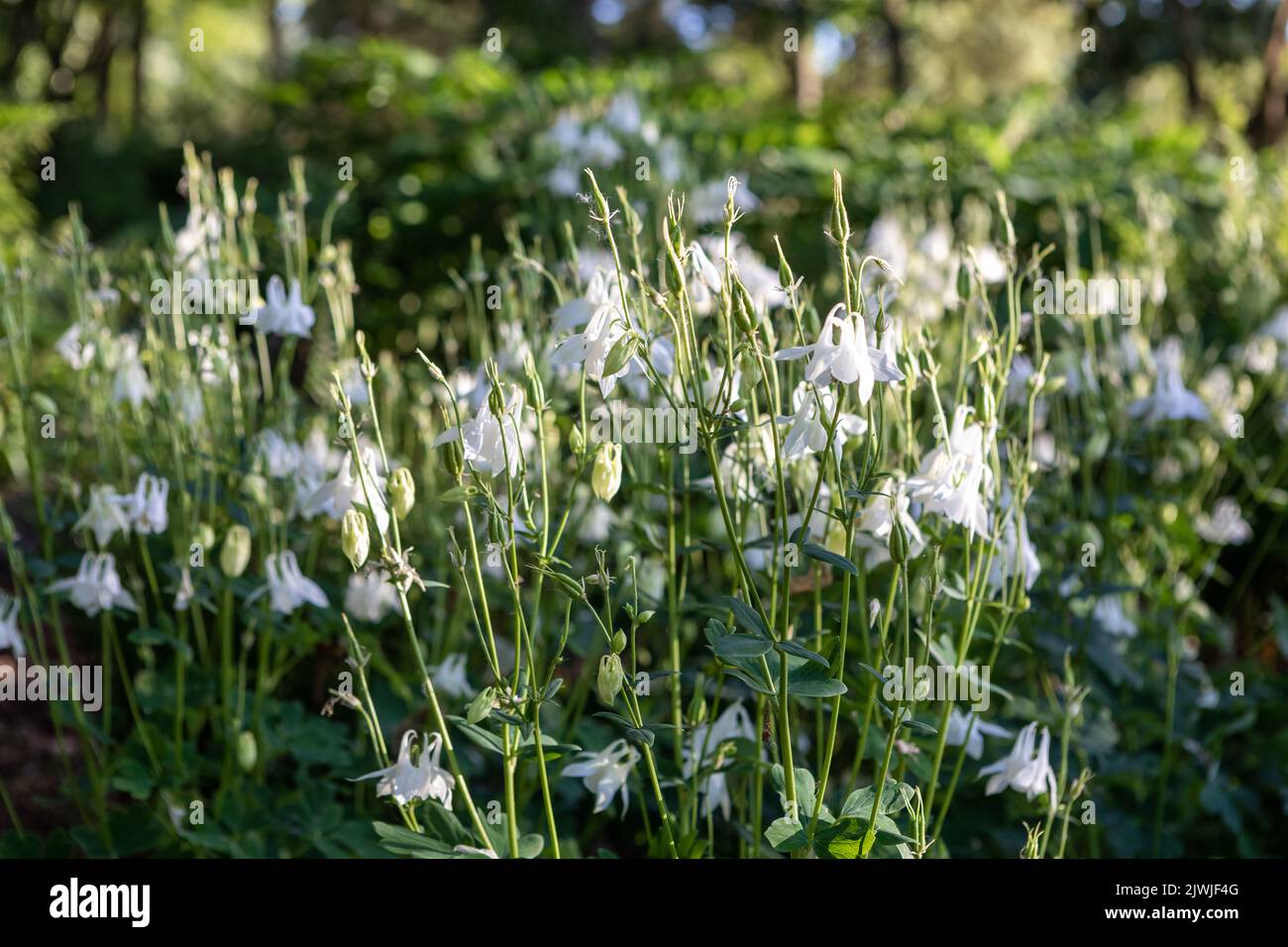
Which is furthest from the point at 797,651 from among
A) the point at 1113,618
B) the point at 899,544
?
the point at 1113,618

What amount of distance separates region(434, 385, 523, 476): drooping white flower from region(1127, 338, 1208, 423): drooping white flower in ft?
5.32

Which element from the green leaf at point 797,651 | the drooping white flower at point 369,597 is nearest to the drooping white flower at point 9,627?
the drooping white flower at point 369,597

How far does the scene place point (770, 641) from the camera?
147 cm

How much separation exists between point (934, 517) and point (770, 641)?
491 millimetres

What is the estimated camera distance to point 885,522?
1739 mm

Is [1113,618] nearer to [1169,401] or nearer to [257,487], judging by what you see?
[1169,401]

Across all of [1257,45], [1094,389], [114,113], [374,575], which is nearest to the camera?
[374,575]

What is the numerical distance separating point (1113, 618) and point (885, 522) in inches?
45.7

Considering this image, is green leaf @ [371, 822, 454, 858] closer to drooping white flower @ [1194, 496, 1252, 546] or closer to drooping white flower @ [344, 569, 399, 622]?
drooping white flower @ [344, 569, 399, 622]

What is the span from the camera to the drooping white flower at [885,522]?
158 cm
